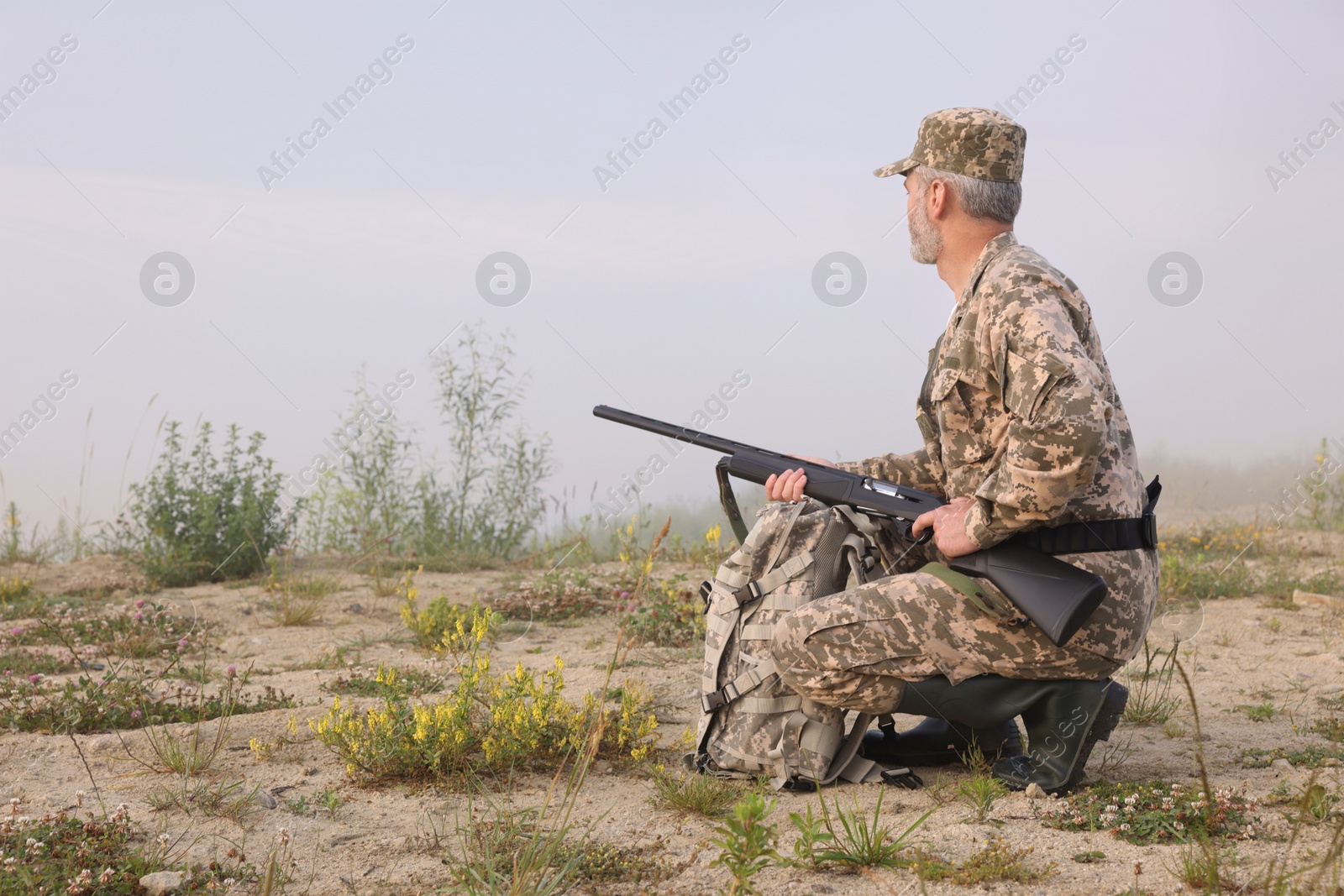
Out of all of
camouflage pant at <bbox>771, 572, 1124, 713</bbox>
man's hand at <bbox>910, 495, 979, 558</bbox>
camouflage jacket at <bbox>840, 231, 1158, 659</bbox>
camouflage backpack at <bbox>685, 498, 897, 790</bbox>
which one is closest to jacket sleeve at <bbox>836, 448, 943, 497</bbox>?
camouflage backpack at <bbox>685, 498, 897, 790</bbox>

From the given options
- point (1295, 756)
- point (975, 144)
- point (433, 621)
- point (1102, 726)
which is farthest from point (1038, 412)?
point (433, 621)

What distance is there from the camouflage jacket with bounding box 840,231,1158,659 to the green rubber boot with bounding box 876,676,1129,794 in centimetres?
23

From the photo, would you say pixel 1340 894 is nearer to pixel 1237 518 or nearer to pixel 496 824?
pixel 496 824

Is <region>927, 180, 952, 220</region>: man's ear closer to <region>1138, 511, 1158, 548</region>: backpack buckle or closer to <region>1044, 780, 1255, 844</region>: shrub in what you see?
<region>1138, 511, 1158, 548</region>: backpack buckle

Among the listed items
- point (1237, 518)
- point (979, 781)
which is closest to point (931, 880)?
point (979, 781)

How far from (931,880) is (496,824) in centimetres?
131

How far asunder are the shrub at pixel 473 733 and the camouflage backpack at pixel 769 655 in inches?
12.7

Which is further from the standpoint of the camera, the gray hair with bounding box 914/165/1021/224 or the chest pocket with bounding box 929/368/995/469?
the gray hair with bounding box 914/165/1021/224

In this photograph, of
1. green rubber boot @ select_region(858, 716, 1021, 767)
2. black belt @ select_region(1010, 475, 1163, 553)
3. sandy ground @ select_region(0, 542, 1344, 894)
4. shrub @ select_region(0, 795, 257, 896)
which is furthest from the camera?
green rubber boot @ select_region(858, 716, 1021, 767)

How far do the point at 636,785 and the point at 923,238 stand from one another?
245 centimetres

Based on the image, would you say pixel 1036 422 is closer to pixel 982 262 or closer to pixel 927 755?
pixel 982 262

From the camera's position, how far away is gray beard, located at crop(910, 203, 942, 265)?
375 centimetres

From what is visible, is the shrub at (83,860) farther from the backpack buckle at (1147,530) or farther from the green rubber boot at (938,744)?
the backpack buckle at (1147,530)

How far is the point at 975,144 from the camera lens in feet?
11.7
